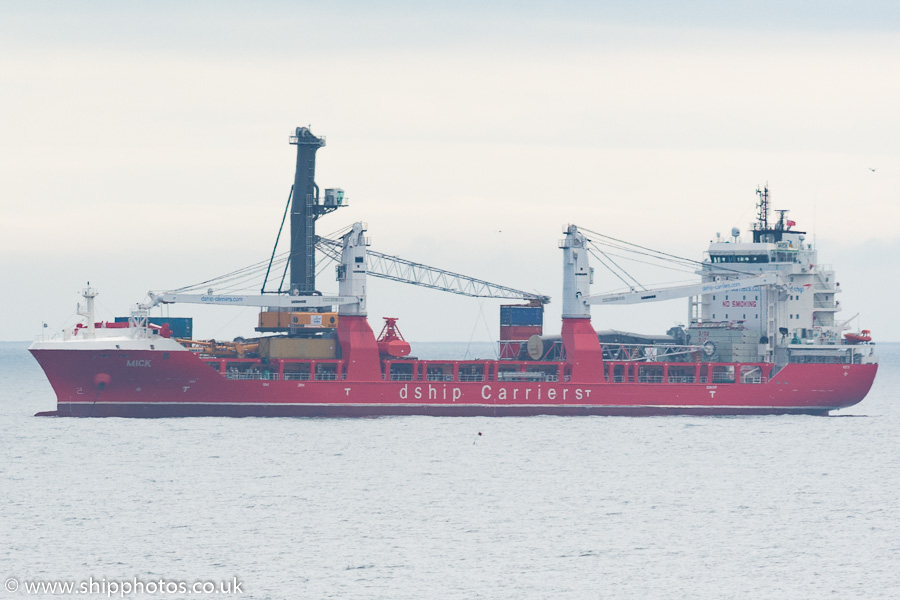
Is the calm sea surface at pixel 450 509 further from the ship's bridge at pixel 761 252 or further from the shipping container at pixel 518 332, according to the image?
the ship's bridge at pixel 761 252

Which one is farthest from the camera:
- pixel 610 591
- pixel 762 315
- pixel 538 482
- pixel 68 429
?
pixel 762 315

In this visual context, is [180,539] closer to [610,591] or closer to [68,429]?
[610,591]

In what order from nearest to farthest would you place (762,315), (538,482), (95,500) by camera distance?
(95,500) → (538,482) → (762,315)

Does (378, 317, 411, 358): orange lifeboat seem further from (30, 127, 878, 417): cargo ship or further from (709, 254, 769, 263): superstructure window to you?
(709, 254, 769, 263): superstructure window

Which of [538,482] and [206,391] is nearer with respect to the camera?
[538,482]

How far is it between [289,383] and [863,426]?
1413 inches

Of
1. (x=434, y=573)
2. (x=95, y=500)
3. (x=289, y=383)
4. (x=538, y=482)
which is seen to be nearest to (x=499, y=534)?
(x=434, y=573)

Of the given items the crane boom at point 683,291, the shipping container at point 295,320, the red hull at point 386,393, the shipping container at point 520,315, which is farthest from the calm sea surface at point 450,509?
the shipping container at point 520,315

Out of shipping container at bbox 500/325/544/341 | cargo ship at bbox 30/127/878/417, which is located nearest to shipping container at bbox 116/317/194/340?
cargo ship at bbox 30/127/878/417

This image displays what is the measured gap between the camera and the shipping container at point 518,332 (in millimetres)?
83188

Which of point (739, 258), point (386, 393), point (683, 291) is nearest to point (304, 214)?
point (386, 393)

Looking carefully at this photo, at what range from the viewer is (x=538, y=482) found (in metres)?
55.5

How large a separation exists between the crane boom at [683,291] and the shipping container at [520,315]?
4049 mm

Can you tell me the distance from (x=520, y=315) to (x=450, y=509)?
35.0m
